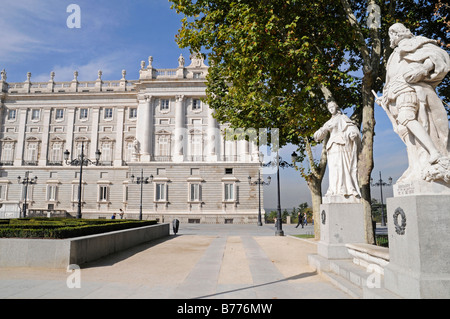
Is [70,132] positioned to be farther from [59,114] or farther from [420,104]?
[420,104]

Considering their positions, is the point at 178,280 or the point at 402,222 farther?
the point at 178,280

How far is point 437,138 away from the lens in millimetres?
4379

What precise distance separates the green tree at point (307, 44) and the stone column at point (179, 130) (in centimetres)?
2990

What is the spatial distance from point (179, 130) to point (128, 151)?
9382 millimetres

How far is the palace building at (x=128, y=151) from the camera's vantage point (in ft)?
133

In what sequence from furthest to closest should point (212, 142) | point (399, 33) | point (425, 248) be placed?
point (212, 142)
point (399, 33)
point (425, 248)

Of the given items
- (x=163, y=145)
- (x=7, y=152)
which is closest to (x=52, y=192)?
(x=7, y=152)

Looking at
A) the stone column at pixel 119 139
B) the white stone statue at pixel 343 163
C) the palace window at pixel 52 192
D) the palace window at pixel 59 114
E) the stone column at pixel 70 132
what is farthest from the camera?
the palace window at pixel 59 114

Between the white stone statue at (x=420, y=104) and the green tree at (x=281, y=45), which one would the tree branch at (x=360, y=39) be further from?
the white stone statue at (x=420, y=104)

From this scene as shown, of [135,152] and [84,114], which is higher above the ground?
[84,114]

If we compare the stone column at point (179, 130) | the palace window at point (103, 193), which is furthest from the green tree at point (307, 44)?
the palace window at point (103, 193)

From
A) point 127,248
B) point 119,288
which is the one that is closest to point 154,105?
point 127,248

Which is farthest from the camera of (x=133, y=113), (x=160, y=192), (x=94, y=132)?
(x=133, y=113)

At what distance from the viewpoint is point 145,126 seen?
44188 millimetres
